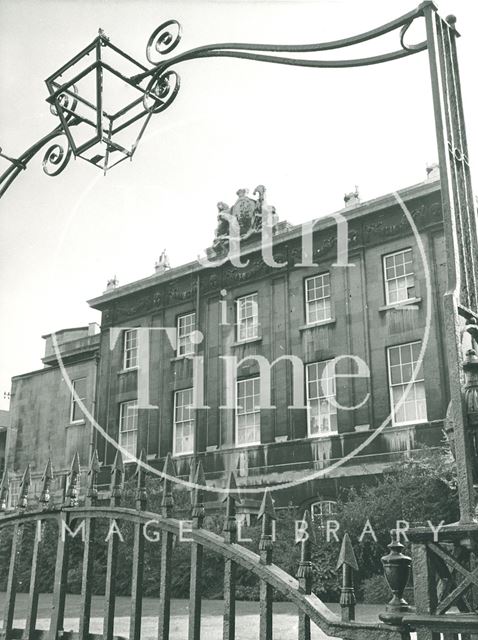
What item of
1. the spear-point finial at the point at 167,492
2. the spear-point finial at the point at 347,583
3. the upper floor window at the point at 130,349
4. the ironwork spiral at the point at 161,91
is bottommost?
the spear-point finial at the point at 347,583

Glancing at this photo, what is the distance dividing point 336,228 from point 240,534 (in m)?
11.4

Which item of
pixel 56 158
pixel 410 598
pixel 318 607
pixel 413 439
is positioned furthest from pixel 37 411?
pixel 318 607

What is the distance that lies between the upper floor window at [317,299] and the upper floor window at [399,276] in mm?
2143

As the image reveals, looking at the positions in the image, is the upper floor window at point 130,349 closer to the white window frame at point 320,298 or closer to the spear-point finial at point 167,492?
the white window frame at point 320,298

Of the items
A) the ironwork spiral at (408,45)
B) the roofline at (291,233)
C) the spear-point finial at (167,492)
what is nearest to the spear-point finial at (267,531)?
the spear-point finial at (167,492)

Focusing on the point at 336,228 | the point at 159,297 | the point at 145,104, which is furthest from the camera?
the point at 159,297

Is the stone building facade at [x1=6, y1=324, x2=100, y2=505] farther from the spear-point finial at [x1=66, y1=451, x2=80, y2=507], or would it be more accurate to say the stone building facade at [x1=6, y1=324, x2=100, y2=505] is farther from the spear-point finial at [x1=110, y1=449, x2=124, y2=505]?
the spear-point finial at [x1=110, y1=449, x2=124, y2=505]

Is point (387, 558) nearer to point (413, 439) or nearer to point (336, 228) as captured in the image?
point (413, 439)

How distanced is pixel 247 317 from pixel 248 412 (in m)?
3.48

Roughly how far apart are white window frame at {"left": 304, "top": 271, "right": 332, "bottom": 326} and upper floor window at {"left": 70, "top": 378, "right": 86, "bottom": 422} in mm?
12161

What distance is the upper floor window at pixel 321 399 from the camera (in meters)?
Result: 21.7

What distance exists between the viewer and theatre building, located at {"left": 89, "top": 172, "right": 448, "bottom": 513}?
2056 centimetres

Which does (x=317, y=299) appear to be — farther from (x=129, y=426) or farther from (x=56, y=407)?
(x=56, y=407)

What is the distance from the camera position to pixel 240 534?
15641 millimetres
